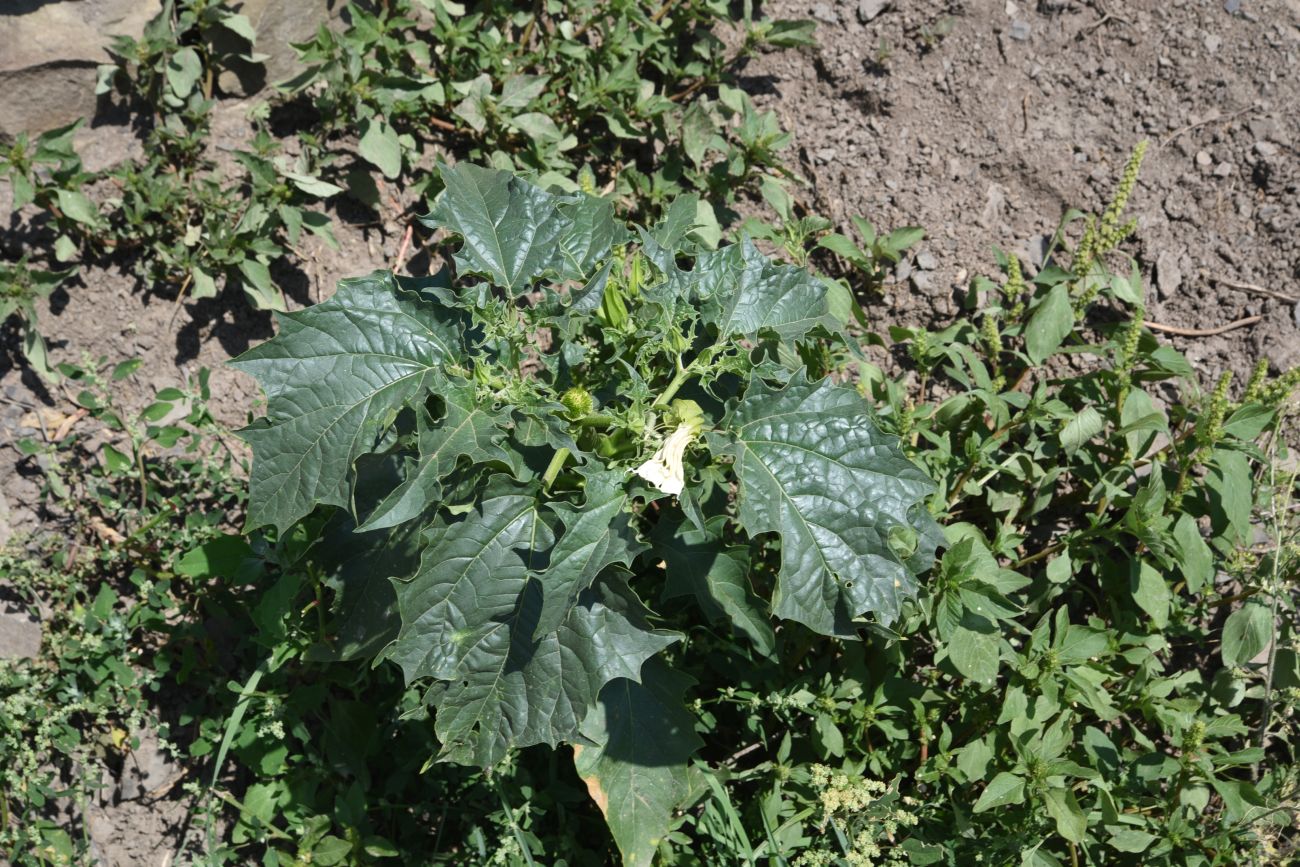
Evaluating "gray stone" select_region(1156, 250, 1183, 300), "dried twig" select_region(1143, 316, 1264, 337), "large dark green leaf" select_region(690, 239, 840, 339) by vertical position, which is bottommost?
"dried twig" select_region(1143, 316, 1264, 337)

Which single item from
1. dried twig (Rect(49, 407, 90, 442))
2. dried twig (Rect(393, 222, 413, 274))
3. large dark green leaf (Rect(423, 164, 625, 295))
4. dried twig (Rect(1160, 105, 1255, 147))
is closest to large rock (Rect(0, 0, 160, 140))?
dried twig (Rect(49, 407, 90, 442))

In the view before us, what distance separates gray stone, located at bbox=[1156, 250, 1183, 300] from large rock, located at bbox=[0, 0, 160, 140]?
4.03 metres

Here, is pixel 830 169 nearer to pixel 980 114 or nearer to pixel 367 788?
pixel 980 114

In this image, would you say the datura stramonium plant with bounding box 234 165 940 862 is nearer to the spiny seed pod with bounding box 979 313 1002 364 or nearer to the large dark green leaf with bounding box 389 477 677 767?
the large dark green leaf with bounding box 389 477 677 767

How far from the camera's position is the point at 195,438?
3.62 metres

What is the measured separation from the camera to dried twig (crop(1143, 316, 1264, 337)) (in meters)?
3.96

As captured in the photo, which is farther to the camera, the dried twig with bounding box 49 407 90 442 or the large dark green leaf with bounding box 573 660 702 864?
the dried twig with bounding box 49 407 90 442

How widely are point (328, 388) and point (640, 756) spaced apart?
1351 millimetres

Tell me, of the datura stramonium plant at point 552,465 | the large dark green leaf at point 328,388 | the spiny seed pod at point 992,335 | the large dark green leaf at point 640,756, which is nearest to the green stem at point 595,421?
the datura stramonium plant at point 552,465

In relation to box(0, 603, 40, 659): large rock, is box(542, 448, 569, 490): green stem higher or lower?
higher

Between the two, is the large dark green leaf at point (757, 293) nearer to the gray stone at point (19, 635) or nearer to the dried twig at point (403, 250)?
the dried twig at point (403, 250)

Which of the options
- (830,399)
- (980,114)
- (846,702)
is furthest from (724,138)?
(846,702)

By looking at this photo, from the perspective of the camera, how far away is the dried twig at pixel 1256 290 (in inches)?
155

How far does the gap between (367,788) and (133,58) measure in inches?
110
